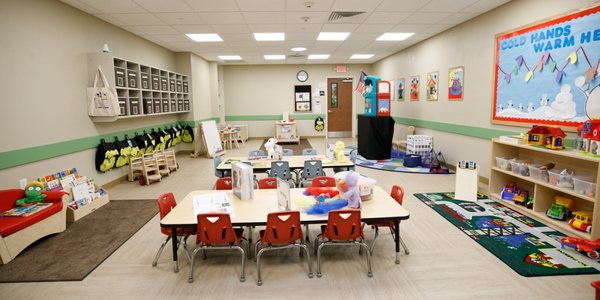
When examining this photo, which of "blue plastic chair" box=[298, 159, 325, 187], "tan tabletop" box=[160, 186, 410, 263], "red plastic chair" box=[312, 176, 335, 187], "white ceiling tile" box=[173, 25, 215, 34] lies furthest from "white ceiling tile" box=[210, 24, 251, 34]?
"tan tabletop" box=[160, 186, 410, 263]

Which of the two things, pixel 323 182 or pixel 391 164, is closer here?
pixel 323 182

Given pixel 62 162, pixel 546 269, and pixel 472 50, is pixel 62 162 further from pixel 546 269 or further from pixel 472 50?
pixel 472 50

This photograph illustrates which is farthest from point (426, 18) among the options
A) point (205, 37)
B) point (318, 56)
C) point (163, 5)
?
point (318, 56)

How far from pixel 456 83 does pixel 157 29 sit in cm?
618

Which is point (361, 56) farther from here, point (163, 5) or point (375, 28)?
point (163, 5)

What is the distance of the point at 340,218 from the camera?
9.80 feet

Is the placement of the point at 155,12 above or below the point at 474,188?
above

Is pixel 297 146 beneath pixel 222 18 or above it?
beneath

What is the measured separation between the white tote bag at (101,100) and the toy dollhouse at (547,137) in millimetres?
6354

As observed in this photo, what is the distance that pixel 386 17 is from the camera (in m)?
6.21

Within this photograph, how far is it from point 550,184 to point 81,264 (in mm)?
5395

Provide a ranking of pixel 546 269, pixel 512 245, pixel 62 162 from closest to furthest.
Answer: pixel 546 269 < pixel 512 245 < pixel 62 162

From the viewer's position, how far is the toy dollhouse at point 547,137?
4.21m

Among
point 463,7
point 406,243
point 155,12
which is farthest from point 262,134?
point 406,243
